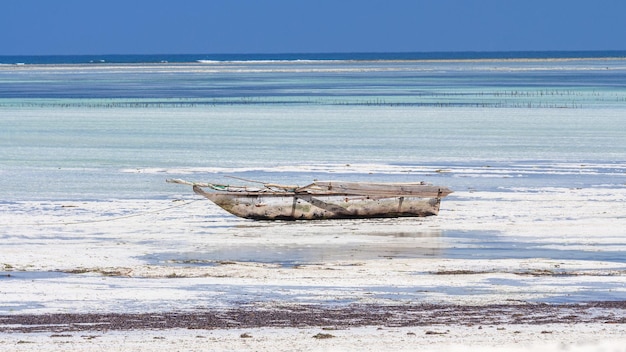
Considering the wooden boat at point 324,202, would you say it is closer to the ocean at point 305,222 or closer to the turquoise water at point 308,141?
the ocean at point 305,222

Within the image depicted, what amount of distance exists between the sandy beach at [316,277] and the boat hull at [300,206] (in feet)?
0.81

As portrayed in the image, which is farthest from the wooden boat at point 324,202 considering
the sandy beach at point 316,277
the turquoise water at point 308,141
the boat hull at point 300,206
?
the turquoise water at point 308,141

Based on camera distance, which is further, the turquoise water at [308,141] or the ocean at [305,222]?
the turquoise water at [308,141]

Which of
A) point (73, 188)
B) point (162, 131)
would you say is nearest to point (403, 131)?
point (162, 131)

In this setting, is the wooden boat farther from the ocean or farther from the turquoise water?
the turquoise water

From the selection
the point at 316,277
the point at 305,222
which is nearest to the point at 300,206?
the point at 305,222

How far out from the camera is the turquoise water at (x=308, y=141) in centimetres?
2756

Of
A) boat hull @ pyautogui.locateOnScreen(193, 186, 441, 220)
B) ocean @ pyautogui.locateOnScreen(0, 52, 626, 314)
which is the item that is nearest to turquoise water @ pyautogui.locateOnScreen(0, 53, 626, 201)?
ocean @ pyautogui.locateOnScreen(0, 52, 626, 314)

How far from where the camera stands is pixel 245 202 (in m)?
21.3

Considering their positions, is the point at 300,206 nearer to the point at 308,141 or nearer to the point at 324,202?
the point at 324,202

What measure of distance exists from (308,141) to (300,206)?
15.9 meters

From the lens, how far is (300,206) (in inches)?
840

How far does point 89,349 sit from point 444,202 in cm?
1350

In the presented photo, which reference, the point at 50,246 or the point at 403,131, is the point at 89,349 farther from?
the point at 403,131
